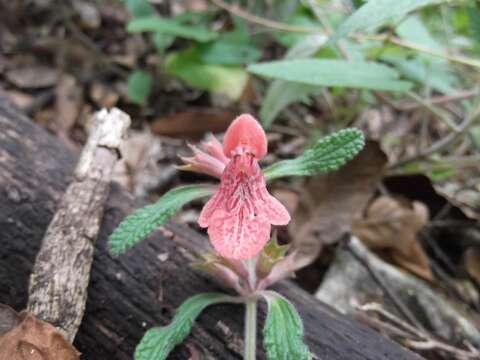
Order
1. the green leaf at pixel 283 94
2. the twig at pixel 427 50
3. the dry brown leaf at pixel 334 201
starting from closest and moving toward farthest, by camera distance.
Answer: the twig at pixel 427 50
the dry brown leaf at pixel 334 201
the green leaf at pixel 283 94

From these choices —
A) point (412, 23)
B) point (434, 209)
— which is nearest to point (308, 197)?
point (434, 209)

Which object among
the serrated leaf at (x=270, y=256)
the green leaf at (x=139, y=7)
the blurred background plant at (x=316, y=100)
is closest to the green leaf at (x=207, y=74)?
the blurred background plant at (x=316, y=100)

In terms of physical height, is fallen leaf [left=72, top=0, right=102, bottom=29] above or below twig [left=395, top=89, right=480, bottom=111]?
above

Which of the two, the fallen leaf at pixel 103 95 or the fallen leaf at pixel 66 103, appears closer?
the fallen leaf at pixel 66 103

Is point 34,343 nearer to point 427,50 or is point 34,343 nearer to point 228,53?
point 427,50

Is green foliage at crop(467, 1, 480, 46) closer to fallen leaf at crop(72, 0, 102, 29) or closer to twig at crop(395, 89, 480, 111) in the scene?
twig at crop(395, 89, 480, 111)

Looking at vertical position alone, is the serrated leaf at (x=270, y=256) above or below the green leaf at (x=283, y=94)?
below

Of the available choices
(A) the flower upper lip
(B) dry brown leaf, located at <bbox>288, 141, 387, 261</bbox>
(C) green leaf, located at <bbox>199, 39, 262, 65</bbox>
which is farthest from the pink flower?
(C) green leaf, located at <bbox>199, 39, 262, 65</bbox>

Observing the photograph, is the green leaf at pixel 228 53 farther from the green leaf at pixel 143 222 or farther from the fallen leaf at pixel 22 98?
the green leaf at pixel 143 222
